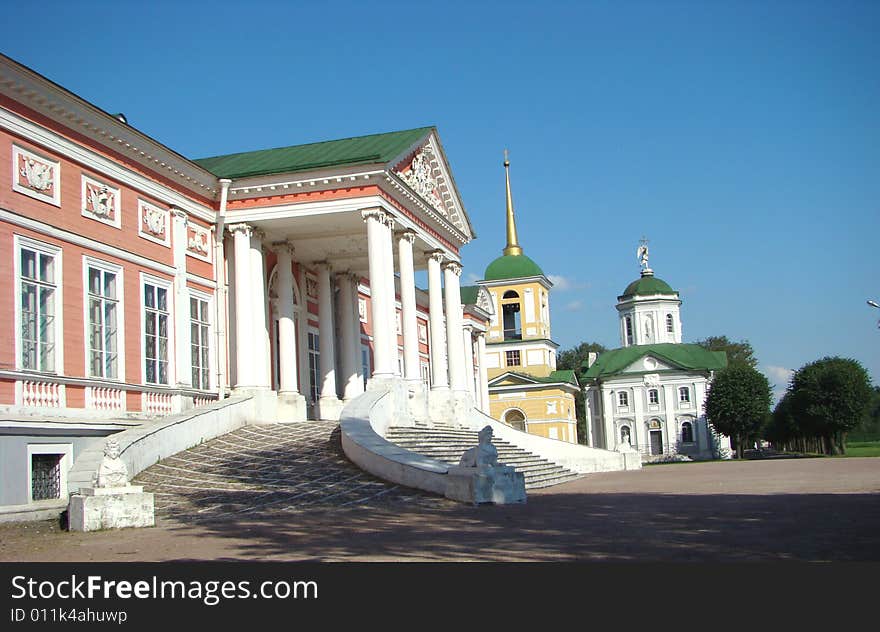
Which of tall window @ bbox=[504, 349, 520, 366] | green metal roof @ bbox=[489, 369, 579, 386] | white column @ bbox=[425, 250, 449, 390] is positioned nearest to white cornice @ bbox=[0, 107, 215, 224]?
white column @ bbox=[425, 250, 449, 390]

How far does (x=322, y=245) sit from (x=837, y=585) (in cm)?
2254

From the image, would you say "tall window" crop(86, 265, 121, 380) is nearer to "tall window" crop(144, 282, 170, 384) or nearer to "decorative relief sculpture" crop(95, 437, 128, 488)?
"tall window" crop(144, 282, 170, 384)

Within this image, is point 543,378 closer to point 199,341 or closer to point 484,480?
point 199,341

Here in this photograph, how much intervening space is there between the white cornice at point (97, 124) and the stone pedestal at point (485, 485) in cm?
1021

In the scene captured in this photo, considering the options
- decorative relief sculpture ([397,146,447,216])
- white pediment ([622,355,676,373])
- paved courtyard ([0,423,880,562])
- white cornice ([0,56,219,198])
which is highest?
decorative relief sculpture ([397,146,447,216])

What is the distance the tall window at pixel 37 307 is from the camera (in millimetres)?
16562

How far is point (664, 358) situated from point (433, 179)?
2069 inches

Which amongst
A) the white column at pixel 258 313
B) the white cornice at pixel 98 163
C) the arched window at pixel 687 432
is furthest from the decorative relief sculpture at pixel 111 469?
the arched window at pixel 687 432

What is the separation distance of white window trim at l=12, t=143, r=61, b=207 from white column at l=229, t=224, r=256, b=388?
20.6 ft

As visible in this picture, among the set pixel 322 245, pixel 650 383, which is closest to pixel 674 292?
pixel 650 383

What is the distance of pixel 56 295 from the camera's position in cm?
1739

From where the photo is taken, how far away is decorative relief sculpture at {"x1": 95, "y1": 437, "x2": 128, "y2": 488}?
13000 mm

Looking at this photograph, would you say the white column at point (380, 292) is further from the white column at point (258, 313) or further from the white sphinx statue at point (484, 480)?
the white sphinx statue at point (484, 480)

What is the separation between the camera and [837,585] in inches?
242
